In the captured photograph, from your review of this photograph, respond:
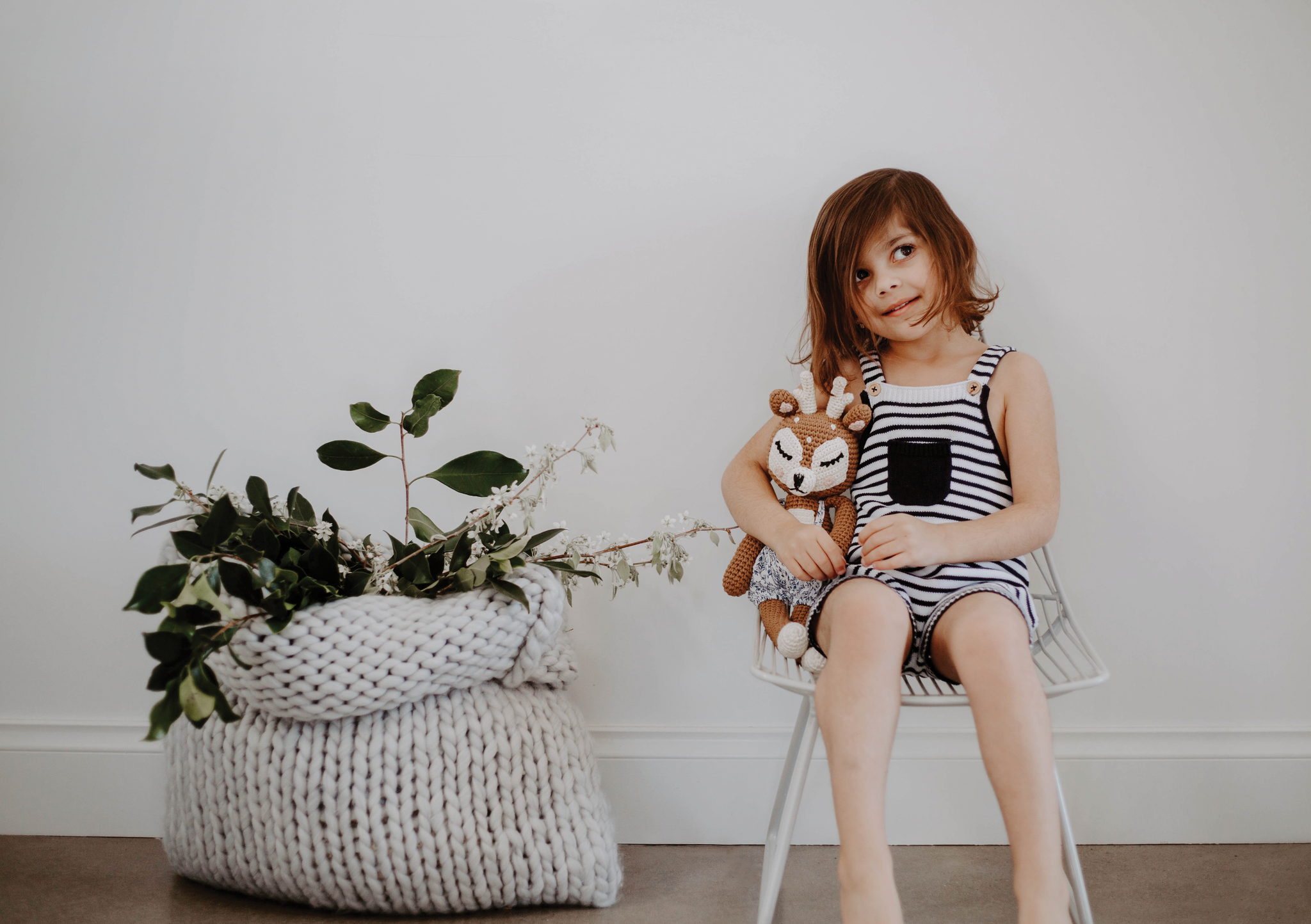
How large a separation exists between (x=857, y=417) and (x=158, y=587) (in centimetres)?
71

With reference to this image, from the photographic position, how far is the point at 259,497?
0.84 m

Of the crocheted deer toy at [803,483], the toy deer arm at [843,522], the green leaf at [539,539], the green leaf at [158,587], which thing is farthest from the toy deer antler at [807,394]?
the green leaf at [158,587]

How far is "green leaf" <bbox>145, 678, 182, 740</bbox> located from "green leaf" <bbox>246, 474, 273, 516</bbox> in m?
0.22

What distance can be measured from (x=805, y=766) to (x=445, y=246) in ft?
2.73

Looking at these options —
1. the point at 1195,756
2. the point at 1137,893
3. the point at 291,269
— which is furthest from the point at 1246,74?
the point at 291,269

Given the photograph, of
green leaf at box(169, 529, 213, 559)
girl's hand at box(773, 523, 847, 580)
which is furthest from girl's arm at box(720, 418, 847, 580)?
green leaf at box(169, 529, 213, 559)

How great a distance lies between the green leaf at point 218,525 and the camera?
744mm

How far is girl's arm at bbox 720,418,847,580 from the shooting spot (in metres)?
0.86

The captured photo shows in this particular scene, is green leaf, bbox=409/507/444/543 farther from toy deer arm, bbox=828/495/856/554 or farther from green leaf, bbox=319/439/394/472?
toy deer arm, bbox=828/495/856/554

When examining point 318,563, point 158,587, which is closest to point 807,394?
point 318,563

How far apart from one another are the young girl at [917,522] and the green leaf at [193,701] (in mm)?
523

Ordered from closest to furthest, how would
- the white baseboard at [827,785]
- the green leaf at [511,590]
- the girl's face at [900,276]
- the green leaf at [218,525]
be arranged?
1. the green leaf at [218,525]
2. the green leaf at [511,590]
3. the girl's face at [900,276]
4. the white baseboard at [827,785]

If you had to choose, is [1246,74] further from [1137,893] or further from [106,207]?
[106,207]

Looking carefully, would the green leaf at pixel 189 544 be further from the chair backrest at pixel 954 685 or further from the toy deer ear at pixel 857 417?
the toy deer ear at pixel 857 417
